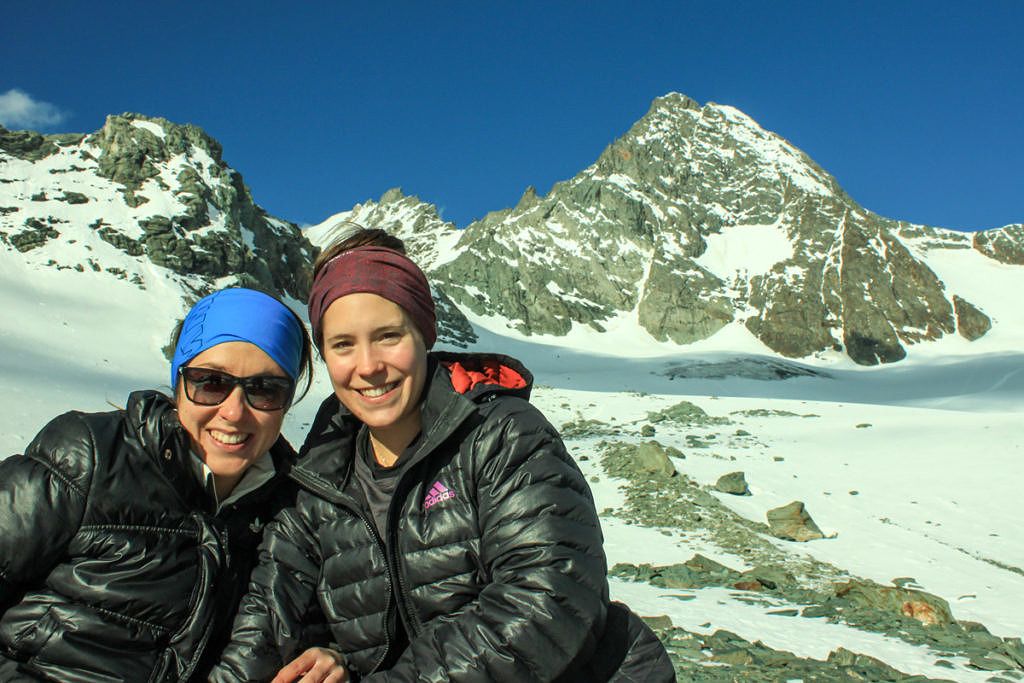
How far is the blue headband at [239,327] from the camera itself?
9.86ft

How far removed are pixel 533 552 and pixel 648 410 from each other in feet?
104

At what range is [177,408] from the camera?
2.95 meters

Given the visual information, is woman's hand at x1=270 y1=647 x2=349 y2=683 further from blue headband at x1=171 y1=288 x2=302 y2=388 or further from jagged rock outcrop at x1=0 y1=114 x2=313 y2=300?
jagged rock outcrop at x1=0 y1=114 x2=313 y2=300

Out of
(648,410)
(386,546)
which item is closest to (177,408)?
(386,546)

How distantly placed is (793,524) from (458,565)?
1352 centimetres

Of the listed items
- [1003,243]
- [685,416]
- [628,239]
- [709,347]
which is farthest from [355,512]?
[1003,243]

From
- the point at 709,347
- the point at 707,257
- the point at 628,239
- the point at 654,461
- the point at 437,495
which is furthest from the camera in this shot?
the point at 628,239

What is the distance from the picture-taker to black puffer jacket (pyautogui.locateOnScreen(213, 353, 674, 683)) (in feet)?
7.93

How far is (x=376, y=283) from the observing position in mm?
2871

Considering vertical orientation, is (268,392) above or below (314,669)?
above

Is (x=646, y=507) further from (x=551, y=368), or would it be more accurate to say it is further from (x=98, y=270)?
(x=551, y=368)

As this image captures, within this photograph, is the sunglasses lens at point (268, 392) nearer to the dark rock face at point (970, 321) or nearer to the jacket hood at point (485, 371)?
the jacket hood at point (485, 371)

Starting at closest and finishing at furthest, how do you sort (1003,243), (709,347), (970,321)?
1. (709,347)
2. (970,321)
3. (1003,243)

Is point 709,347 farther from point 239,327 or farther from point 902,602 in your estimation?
point 239,327
